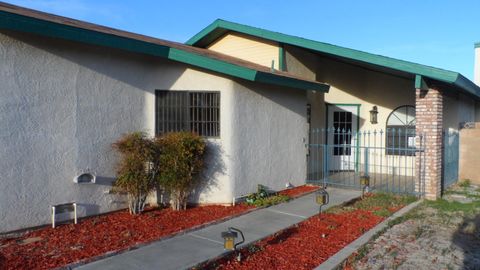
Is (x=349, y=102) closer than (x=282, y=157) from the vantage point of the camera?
No

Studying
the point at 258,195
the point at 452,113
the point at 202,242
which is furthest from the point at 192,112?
the point at 452,113

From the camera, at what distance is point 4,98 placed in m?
5.49

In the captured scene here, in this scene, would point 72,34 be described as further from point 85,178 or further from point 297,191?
point 297,191

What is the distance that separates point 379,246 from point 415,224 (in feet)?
5.11

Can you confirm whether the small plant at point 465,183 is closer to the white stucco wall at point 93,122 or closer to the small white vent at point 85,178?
the white stucco wall at point 93,122

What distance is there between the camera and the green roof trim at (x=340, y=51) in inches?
306

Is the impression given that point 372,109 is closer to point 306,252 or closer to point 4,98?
point 306,252

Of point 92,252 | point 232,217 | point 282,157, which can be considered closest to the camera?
point 92,252

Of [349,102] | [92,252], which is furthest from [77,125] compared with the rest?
[349,102]

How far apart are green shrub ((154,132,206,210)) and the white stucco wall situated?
1.72ft

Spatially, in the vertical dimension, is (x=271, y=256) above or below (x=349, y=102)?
below

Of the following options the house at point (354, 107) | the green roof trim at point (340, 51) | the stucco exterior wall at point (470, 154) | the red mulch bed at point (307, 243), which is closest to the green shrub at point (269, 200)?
the red mulch bed at point (307, 243)

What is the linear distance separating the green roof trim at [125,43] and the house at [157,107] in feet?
0.06

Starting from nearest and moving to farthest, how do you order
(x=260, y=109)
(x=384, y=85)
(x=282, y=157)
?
1. (x=260, y=109)
2. (x=282, y=157)
3. (x=384, y=85)
